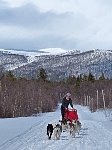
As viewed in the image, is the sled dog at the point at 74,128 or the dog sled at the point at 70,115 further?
the dog sled at the point at 70,115

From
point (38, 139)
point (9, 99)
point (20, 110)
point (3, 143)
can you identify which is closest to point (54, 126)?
point (38, 139)

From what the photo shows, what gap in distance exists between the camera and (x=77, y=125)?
18047 millimetres

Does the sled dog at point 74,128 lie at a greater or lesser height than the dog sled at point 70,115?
lesser

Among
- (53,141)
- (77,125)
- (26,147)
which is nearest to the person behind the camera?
(26,147)

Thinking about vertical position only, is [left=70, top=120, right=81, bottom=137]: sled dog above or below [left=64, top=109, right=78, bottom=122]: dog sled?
below

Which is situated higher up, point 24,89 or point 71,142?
point 24,89

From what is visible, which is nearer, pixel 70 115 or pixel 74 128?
pixel 74 128

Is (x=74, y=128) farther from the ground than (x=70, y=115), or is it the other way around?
(x=70, y=115)

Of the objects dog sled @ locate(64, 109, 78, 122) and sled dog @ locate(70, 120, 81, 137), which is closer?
sled dog @ locate(70, 120, 81, 137)

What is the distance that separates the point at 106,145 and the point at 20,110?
116 feet

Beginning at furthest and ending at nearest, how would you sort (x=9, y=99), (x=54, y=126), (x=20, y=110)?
(x=20, y=110)
(x=9, y=99)
(x=54, y=126)

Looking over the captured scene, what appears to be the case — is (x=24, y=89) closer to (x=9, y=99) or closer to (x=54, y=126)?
(x=9, y=99)

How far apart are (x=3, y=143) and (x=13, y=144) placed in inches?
25.2

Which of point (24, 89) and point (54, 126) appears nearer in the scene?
point (54, 126)
